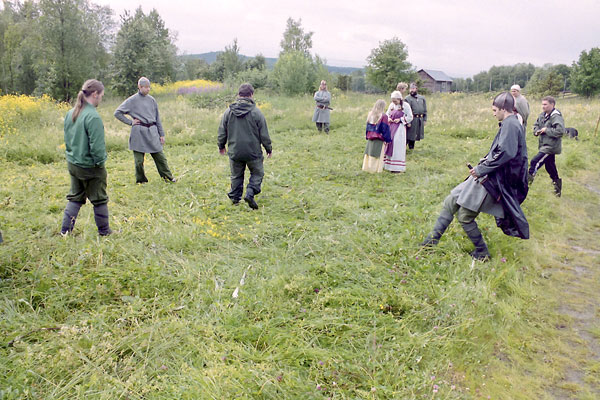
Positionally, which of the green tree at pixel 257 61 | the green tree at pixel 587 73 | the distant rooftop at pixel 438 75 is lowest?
the green tree at pixel 587 73

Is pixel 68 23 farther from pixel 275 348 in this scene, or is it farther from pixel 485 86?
pixel 485 86

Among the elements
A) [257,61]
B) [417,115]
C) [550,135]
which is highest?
[257,61]

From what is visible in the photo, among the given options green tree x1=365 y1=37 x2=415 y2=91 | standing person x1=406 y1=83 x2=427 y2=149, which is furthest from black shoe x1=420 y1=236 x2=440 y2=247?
green tree x1=365 y1=37 x2=415 y2=91

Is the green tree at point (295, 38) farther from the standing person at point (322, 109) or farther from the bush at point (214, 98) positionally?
the standing person at point (322, 109)

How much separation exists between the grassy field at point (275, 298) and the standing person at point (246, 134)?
1.84 feet

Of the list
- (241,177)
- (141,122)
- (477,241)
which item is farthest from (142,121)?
(477,241)

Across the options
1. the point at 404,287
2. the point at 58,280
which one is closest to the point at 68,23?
the point at 58,280

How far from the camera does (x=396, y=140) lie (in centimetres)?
847

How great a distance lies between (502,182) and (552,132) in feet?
12.2

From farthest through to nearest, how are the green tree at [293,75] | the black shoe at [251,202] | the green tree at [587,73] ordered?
the green tree at [587,73] → the green tree at [293,75] → the black shoe at [251,202]

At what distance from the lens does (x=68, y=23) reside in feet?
65.8

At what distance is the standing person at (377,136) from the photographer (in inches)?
313

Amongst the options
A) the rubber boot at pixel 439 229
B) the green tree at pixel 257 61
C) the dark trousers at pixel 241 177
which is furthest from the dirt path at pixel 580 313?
the green tree at pixel 257 61

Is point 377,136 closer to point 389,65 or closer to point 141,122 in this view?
point 141,122
